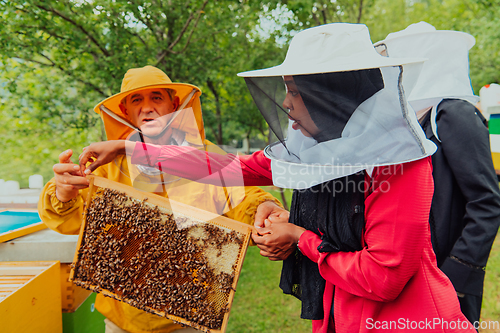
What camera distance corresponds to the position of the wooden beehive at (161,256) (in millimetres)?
1676

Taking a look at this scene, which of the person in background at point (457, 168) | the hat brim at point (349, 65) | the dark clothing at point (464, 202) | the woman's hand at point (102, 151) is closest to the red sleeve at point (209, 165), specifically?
the woman's hand at point (102, 151)

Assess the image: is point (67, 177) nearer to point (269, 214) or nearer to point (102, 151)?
point (102, 151)

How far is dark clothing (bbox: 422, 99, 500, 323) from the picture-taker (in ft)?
6.15

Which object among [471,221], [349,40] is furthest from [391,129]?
[471,221]

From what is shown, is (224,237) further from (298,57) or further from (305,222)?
(298,57)

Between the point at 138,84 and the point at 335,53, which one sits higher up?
the point at 335,53

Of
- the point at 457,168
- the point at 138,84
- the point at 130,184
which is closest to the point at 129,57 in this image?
the point at 138,84

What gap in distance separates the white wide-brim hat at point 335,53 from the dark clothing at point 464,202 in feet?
3.35

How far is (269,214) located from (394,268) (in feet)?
2.82

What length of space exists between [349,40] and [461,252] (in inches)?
61.9

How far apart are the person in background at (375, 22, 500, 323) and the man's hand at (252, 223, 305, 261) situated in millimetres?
1113

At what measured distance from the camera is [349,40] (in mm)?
1254

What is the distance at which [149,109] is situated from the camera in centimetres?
232

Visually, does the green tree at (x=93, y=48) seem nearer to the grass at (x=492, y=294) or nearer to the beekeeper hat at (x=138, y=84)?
the beekeeper hat at (x=138, y=84)
